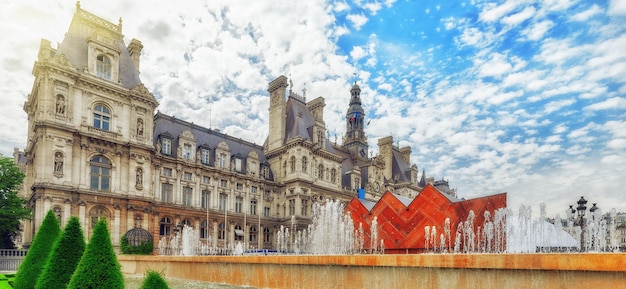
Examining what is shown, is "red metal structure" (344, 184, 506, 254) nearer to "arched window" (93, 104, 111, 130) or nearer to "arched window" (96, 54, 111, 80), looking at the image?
"arched window" (93, 104, 111, 130)

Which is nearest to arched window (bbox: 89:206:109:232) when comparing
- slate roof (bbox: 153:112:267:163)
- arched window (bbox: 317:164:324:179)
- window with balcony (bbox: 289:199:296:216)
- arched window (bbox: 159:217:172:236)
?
arched window (bbox: 159:217:172:236)

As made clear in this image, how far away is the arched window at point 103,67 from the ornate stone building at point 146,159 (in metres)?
0.10

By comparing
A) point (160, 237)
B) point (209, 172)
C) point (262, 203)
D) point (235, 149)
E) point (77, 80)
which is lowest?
point (160, 237)

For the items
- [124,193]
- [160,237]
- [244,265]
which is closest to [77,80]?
[124,193]

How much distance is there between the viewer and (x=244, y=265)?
14977 millimetres

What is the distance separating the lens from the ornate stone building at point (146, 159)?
1431 inches

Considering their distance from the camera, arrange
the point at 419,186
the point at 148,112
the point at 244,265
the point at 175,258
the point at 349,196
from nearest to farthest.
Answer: the point at 244,265, the point at 175,258, the point at 148,112, the point at 349,196, the point at 419,186

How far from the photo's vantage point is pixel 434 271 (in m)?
9.21

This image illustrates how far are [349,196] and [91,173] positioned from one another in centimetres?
3763

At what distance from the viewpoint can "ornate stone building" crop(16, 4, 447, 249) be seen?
119 feet

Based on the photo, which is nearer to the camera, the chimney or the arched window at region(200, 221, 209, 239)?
the arched window at region(200, 221, 209, 239)

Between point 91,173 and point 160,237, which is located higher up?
point 91,173

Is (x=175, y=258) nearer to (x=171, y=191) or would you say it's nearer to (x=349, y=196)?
(x=171, y=191)

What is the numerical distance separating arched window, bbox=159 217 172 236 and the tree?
12.4 metres
